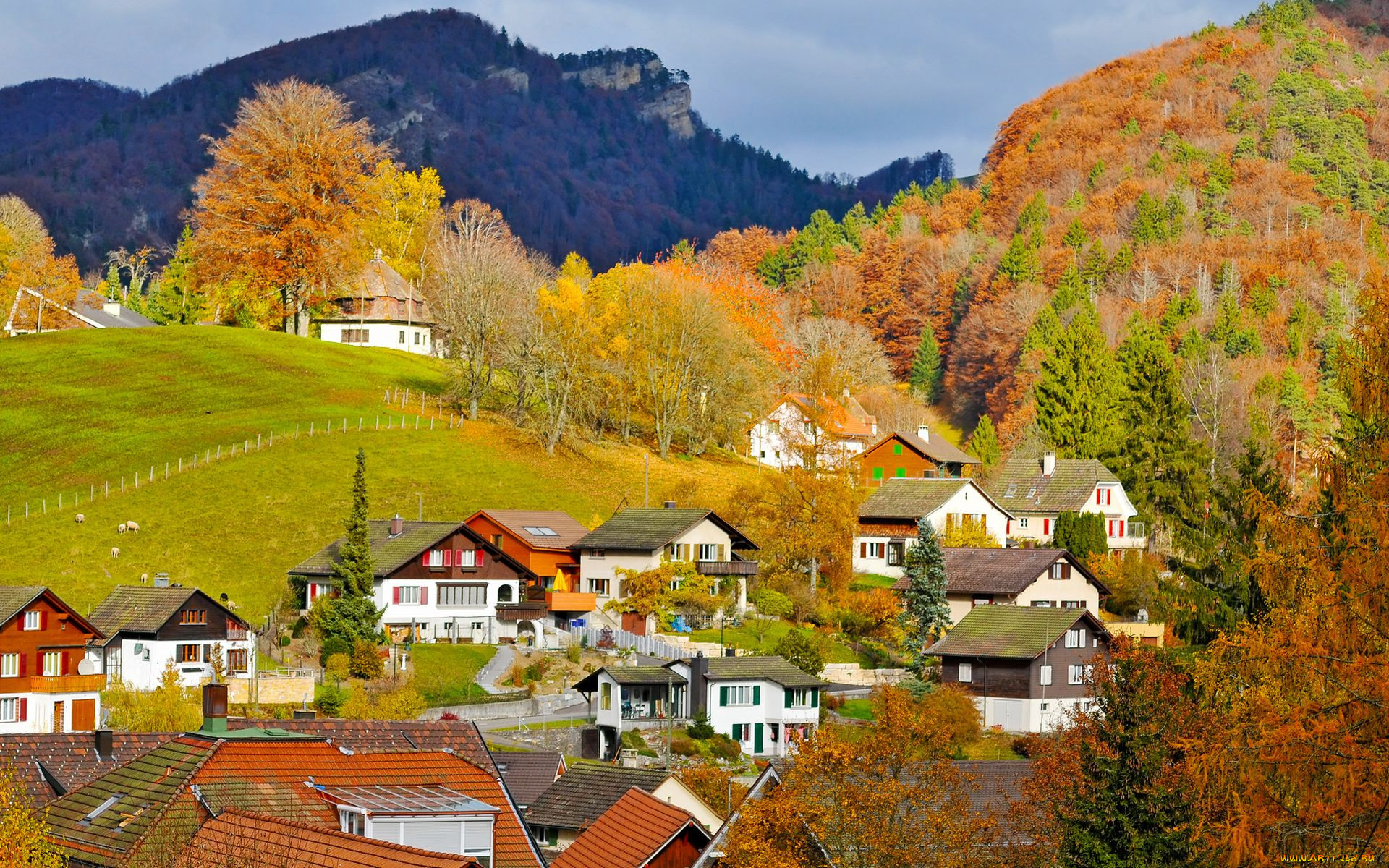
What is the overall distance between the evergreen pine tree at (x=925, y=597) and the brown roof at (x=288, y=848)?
159ft

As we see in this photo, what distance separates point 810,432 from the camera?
9594 cm

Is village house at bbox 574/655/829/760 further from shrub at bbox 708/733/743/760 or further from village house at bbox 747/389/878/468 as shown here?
village house at bbox 747/389/878/468

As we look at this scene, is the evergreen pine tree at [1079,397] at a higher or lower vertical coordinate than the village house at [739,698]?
higher

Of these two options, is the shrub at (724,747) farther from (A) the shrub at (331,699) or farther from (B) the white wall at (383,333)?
(B) the white wall at (383,333)

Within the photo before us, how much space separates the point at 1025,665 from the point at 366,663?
2474 cm

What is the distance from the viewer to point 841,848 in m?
31.8

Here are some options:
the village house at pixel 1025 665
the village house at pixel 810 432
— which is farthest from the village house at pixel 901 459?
the village house at pixel 1025 665

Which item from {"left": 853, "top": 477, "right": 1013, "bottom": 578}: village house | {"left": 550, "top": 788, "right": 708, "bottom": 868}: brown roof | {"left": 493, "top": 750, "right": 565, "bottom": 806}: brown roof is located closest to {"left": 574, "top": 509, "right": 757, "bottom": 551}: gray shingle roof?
{"left": 853, "top": 477, "right": 1013, "bottom": 578}: village house

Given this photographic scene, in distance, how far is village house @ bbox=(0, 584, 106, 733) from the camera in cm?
5603

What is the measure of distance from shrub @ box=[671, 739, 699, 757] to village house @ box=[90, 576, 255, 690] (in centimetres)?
1545

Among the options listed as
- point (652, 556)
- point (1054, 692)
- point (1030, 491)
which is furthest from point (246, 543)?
point (1030, 491)

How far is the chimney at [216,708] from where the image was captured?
29.4 meters

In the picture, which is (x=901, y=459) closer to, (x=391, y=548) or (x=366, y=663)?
(x=391, y=548)

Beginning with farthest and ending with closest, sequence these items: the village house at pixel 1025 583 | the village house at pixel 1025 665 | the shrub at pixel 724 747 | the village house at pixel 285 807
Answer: the village house at pixel 1025 583 → the village house at pixel 1025 665 → the shrub at pixel 724 747 → the village house at pixel 285 807
